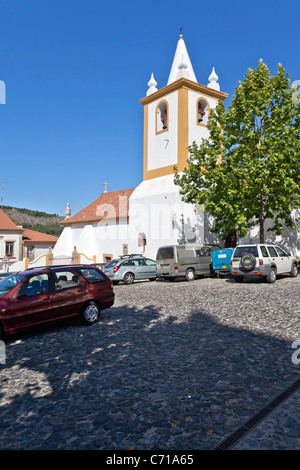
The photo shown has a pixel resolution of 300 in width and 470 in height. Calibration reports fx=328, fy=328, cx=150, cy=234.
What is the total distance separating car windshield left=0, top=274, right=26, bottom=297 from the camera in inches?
290

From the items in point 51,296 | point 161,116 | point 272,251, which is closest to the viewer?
point 51,296

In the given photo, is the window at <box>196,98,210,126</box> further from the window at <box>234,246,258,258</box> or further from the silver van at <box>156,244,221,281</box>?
the window at <box>234,246,258,258</box>

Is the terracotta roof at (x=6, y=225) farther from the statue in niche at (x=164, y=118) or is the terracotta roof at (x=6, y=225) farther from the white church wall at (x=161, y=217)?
the statue in niche at (x=164, y=118)

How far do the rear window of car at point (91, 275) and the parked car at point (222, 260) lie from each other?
11508mm

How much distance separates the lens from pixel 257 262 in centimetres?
1557

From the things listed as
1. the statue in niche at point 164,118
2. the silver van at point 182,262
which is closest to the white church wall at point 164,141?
the statue in niche at point 164,118

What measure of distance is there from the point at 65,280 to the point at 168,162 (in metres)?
20.2

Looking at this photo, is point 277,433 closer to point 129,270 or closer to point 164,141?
point 129,270

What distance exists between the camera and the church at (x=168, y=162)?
25.4 m

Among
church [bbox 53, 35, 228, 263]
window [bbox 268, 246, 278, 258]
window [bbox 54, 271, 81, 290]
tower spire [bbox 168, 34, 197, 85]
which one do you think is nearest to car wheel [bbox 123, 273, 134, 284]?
church [bbox 53, 35, 228, 263]

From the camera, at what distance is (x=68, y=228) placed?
1569 inches

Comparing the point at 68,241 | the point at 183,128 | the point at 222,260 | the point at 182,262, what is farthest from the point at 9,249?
the point at 222,260

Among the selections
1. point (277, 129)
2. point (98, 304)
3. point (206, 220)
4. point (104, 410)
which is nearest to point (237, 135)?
point (277, 129)

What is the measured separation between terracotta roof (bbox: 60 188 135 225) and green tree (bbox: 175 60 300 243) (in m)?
12.2
